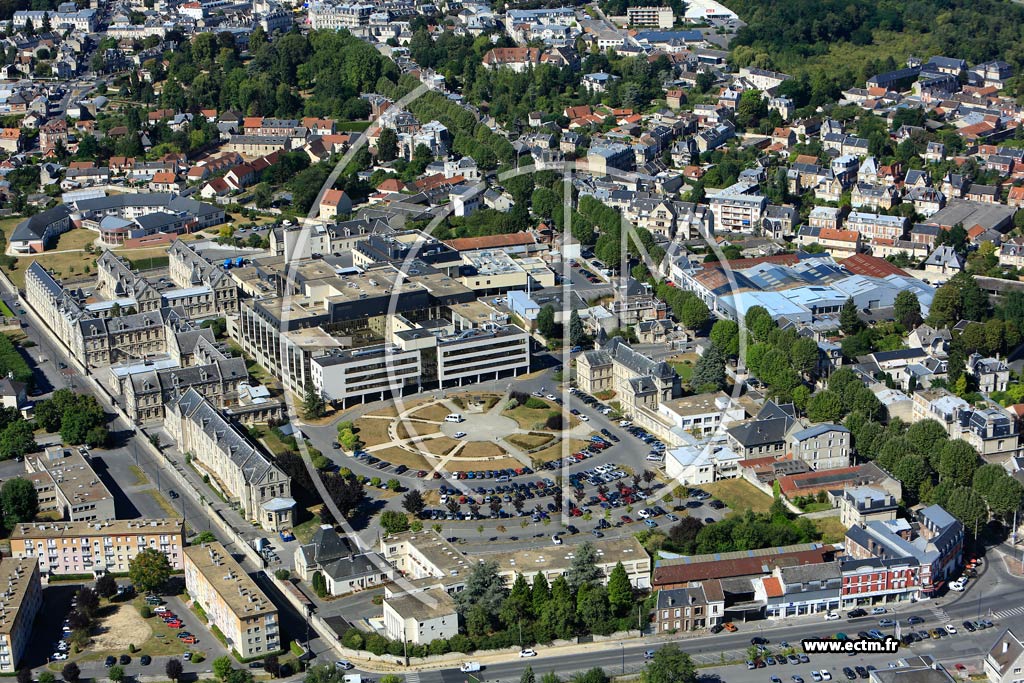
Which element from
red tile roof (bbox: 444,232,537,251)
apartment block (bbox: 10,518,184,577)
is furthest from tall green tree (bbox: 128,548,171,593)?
red tile roof (bbox: 444,232,537,251)

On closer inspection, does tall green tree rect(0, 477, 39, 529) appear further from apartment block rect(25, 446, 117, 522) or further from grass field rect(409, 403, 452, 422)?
grass field rect(409, 403, 452, 422)

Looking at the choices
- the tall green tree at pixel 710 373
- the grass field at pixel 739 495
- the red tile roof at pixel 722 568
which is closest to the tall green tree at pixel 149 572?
the red tile roof at pixel 722 568

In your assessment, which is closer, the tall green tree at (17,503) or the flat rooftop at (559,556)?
the flat rooftop at (559,556)

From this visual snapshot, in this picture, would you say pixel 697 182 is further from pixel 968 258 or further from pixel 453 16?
pixel 453 16

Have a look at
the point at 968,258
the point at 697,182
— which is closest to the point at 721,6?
the point at 697,182

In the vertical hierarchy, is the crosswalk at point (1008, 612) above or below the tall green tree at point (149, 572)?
below

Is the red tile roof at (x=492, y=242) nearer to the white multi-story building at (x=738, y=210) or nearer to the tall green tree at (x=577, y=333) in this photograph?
the white multi-story building at (x=738, y=210)

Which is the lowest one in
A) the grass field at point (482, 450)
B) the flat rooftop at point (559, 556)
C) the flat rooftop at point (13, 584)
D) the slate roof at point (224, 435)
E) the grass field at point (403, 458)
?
the grass field at point (482, 450)
